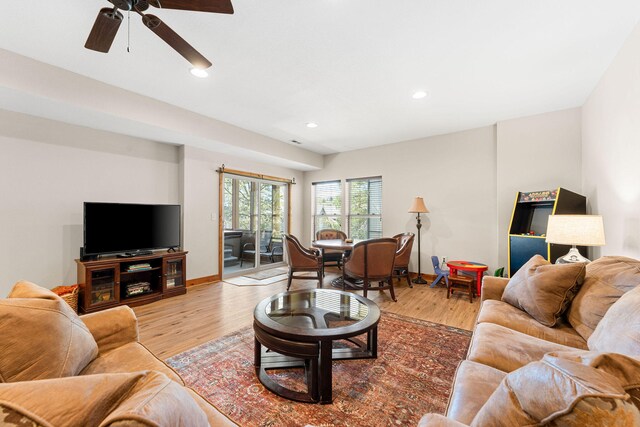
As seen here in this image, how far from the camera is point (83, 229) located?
3.44 m

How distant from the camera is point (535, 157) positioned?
391cm

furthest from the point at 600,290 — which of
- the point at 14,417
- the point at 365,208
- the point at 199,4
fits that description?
the point at 365,208

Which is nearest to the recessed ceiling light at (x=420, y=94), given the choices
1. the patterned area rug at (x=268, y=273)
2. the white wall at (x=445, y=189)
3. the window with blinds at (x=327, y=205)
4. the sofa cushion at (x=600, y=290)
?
the white wall at (x=445, y=189)

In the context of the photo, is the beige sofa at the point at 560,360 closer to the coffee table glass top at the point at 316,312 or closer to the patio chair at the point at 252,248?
the coffee table glass top at the point at 316,312

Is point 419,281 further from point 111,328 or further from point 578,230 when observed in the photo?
point 111,328

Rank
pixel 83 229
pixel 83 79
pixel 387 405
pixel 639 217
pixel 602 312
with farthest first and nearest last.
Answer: pixel 83 229 → pixel 83 79 → pixel 639 217 → pixel 387 405 → pixel 602 312

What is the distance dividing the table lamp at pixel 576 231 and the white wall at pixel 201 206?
15.6ft

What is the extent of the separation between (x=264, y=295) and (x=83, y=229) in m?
2.47

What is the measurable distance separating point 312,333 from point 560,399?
4.38 feet

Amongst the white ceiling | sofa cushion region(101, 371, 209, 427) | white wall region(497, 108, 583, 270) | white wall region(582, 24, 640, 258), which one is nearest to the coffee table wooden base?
sofa cushion region(101, 371, 209, 427)

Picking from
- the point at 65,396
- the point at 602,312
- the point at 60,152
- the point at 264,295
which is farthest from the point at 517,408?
the point at 60,152

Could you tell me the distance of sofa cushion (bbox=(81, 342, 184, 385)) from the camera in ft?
4.19

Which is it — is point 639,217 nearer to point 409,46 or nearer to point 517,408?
point 409,46

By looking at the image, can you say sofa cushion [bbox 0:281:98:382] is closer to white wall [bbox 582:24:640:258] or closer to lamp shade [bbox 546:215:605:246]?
lamp shade [bbox 546:215:605:246]
